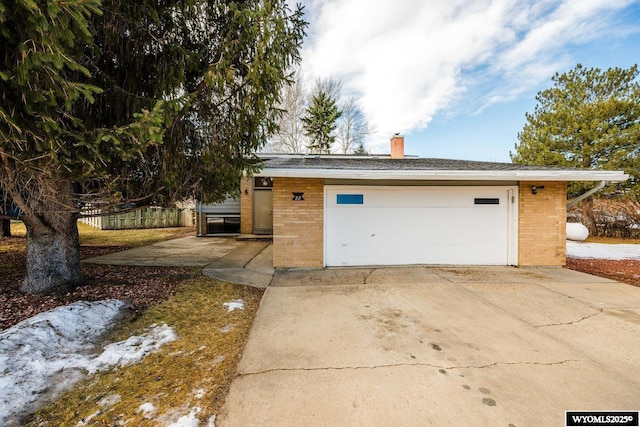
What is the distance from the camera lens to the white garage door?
6438 mm

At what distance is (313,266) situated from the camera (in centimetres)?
632

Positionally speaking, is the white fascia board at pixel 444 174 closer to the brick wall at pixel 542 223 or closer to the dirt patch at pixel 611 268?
the brick wall at pixel 542 223

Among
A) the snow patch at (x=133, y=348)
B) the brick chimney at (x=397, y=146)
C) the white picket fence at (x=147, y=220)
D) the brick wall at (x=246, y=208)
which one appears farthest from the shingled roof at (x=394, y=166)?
the white picket fence at (x=147, y=220)

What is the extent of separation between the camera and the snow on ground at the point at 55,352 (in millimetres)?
2121

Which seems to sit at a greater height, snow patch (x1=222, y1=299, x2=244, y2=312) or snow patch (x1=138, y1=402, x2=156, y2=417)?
snow patch (x1=222, y1=299, x2=244, y2=312)

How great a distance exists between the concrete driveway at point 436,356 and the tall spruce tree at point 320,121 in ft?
52.8

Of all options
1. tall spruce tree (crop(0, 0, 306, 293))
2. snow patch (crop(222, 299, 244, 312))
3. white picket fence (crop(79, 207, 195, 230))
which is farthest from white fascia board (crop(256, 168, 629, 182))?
white picket fence (crop(79, 207, 195, 230))

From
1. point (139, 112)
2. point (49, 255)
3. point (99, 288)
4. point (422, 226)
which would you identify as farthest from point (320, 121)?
point (49, 255)

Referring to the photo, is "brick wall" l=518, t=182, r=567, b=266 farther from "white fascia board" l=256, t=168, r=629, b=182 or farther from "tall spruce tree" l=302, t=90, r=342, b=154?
"tall spruce tree" l=302, t=90, r=342, b=154

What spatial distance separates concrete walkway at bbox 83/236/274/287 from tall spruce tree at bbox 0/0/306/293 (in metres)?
1.94

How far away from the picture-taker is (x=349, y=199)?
641cm

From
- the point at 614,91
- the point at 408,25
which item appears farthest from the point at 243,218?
the point at 614,91

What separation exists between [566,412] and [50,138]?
16.0 ft

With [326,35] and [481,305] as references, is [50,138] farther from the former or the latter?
[326,35]
